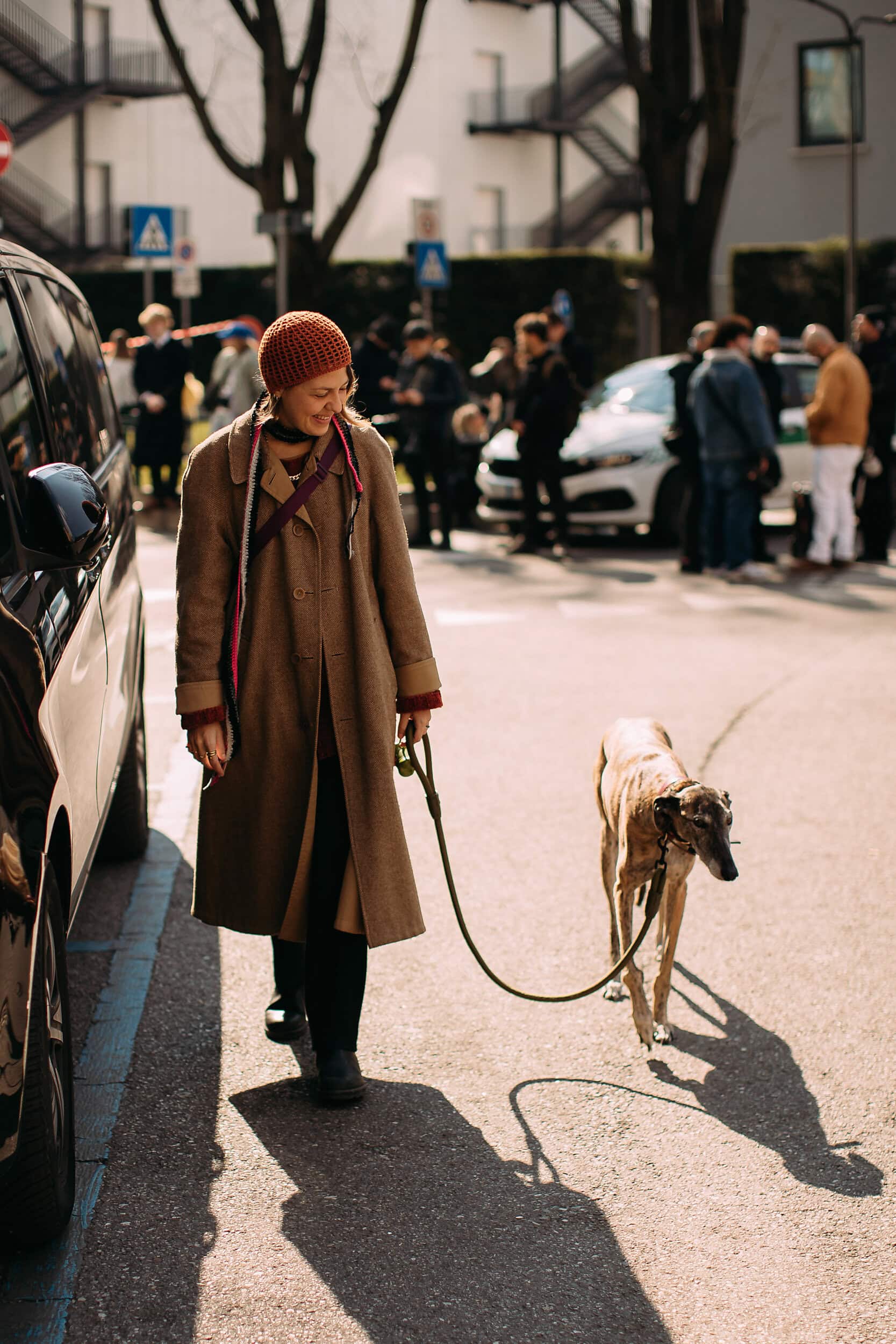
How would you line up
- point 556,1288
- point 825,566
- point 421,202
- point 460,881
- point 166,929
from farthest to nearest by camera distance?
point 421,202 → point 825,566 → point 460,881 → point 166,929 → point 556,1288

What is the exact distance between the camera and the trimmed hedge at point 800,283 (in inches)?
1248

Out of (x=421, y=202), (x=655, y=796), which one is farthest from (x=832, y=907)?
(x=421, y=202)

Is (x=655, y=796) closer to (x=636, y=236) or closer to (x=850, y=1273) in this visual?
(x=850, y=1273)

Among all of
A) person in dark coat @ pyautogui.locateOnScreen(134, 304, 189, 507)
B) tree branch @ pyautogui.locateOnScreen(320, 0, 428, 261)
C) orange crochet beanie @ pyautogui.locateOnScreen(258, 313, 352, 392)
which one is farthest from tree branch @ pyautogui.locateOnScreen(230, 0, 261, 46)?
orange crochet beanie @ pyautogui.locateOnScreen(258, 313, 352, 392)

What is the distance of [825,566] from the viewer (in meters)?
14.6

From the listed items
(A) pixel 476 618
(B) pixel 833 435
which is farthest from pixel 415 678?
(B) pixel 833 435

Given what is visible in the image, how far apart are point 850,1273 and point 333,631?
5.91 ft

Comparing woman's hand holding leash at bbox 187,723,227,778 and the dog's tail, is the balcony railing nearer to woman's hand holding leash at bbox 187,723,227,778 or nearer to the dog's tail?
the dog's tail

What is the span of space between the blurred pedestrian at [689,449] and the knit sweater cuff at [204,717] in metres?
10.2

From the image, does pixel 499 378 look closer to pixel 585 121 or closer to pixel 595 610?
pixel 595 610

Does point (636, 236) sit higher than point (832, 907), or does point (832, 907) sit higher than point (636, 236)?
point (636, 236)

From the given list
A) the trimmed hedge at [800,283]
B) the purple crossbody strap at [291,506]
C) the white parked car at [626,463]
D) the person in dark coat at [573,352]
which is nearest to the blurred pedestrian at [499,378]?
the white parked car at [626,463]

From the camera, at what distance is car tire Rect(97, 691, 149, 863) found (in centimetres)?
618

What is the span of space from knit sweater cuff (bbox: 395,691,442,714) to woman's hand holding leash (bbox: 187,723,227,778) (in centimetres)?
44
